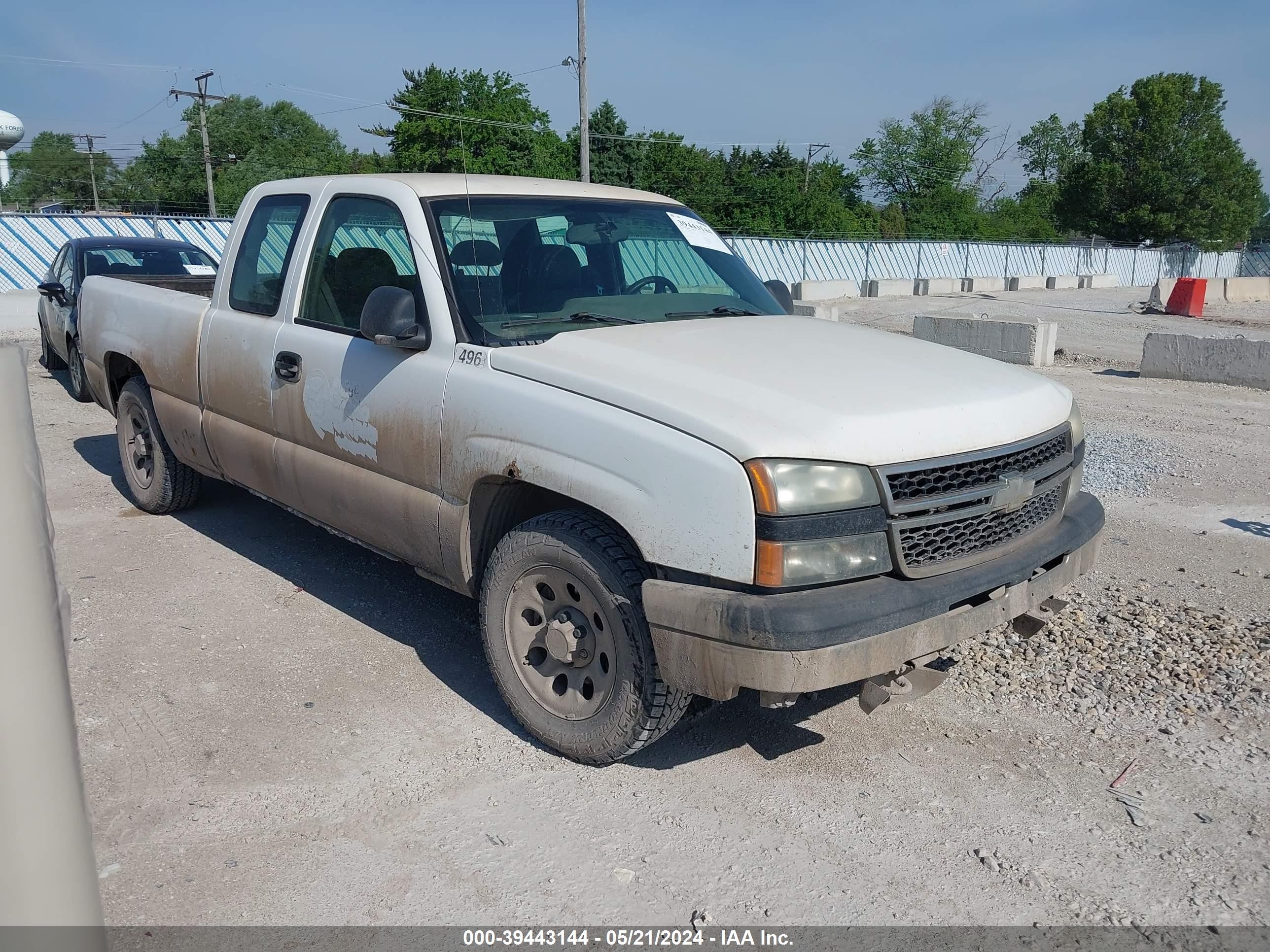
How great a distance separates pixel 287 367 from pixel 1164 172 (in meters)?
73.7

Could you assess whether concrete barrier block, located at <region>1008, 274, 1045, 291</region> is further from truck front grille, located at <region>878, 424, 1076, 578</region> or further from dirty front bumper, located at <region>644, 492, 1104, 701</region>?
dirty front bumper, located at <region>644, 492, 1104, 701</region>

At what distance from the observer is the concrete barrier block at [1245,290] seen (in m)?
34.1

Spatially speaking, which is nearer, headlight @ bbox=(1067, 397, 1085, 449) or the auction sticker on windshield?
headlight @ bbox=(1067, 397, 1085, 449)

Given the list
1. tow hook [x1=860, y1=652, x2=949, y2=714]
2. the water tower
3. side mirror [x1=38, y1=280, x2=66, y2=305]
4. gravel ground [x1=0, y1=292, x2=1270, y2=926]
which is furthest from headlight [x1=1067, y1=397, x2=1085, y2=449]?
the water tower

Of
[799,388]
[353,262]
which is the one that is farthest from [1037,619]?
[353,262]

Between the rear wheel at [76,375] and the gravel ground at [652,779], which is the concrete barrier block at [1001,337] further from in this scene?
the rear wheel at [76,375]

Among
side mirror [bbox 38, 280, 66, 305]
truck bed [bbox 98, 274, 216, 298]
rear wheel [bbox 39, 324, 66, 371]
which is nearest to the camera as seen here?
truck bed [bbox 98, 274, 216, 298]

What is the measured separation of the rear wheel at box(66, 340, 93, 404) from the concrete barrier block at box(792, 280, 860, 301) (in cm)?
2099

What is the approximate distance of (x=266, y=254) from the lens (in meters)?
4.98

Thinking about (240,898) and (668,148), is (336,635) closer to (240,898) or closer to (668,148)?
(240,898)

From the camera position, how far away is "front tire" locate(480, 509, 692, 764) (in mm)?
3240

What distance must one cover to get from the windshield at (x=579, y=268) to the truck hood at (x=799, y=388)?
25cm

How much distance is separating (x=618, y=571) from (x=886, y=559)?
2.69 feet

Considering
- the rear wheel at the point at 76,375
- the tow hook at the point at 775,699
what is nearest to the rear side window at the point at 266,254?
the tow hook at the point at 775,699
